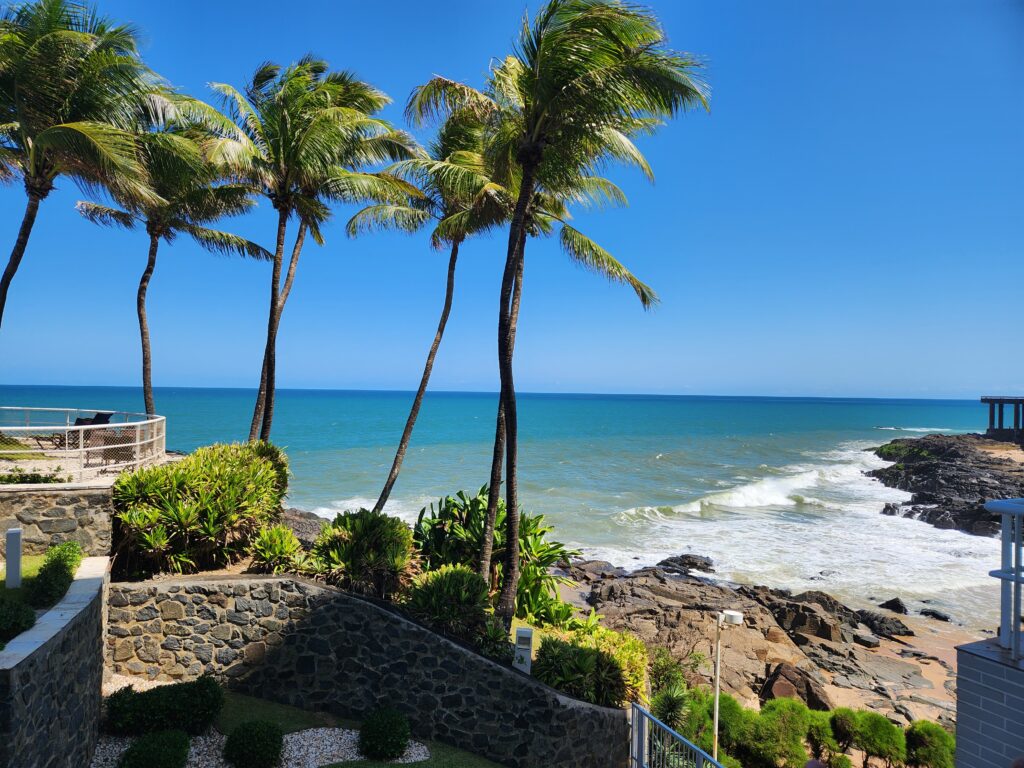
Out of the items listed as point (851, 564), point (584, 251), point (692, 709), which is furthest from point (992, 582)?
point (584, 251)

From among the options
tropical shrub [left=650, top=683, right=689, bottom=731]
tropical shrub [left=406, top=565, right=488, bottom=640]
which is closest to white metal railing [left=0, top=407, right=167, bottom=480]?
tropical shrub [left=406, top=565, right=488, bottom=640]

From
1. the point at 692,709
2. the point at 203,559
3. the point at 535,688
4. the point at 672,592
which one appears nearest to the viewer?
the point at 535,688

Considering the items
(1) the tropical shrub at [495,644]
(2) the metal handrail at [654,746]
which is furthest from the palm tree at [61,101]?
(2) the metal handrail at [654,746]

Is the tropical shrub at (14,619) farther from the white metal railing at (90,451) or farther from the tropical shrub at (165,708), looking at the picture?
the white metal railing at (90,451)

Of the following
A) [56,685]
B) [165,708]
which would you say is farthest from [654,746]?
[56,685]

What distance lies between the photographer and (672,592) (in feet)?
59.3

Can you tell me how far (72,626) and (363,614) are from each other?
3.58 m

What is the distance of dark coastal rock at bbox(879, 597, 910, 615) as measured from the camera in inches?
714

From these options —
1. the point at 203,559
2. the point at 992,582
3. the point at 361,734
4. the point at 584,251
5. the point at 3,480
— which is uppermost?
the point at 584,251

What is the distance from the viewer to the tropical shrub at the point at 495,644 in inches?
337

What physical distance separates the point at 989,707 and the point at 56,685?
8.30 metres

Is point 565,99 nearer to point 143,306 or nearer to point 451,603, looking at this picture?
point 451,603

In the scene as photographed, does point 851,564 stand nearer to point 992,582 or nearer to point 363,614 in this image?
point 992,582

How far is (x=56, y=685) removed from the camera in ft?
18.1
